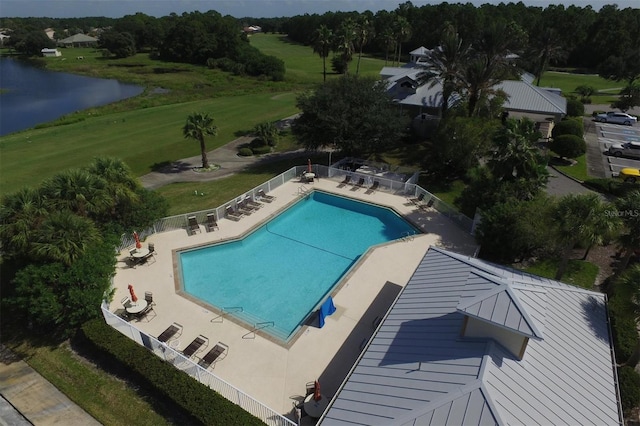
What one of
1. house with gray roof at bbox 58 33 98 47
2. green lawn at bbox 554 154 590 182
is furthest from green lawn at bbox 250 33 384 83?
house with gray roof at bbox 58 33 98 47

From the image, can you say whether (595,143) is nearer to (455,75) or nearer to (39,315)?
(455,75)

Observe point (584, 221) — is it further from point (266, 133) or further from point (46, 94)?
point (46, 94)

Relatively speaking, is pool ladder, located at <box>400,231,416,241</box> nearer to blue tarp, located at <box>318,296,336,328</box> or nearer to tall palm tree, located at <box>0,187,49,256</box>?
blue tarp, located at <box>318,296,336,328</box>

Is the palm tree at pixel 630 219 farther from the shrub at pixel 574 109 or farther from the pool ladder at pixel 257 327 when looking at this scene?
the shrub at pixel 574 109

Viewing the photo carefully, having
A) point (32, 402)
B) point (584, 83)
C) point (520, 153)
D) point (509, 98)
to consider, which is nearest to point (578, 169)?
point (509, 98)

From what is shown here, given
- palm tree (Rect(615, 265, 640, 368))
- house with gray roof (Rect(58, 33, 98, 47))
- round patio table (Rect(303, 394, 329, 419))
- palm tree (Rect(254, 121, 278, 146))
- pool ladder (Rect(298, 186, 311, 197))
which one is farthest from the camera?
house with gray roof (Rect(58, 33, 98, 47))

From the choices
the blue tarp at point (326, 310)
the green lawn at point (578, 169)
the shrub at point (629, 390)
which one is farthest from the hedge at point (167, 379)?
the green lawn at point (578, 169)

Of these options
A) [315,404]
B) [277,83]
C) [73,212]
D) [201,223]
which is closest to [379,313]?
[315,404]
